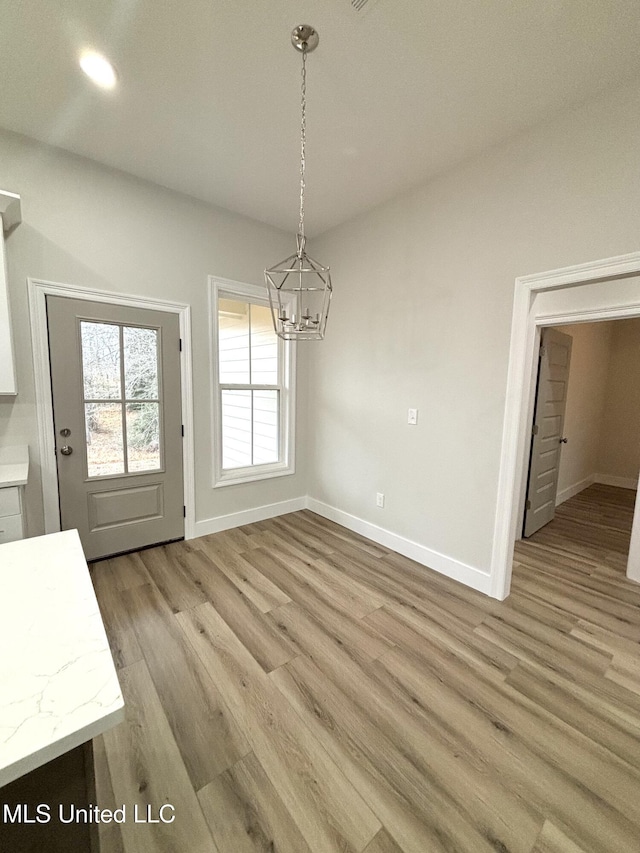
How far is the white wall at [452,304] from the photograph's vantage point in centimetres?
182

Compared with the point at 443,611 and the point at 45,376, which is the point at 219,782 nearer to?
the point at 443,611

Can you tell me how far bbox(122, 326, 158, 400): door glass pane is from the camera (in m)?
2.65

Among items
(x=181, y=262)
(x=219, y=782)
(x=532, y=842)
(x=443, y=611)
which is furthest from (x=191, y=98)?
(x=532, y=842)

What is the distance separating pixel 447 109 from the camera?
1.86 meters

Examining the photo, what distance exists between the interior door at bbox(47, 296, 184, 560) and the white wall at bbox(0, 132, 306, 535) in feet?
0.53

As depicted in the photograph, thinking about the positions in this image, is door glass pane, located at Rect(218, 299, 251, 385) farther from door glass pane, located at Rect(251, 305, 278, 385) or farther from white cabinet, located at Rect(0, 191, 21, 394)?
white cabinet, located at Rect(0, 191, 21, 394)

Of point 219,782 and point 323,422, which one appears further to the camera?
point 323,422

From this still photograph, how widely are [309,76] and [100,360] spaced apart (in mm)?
2184

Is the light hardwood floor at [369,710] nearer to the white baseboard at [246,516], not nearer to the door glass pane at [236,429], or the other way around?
the white baseboard at [246,516]

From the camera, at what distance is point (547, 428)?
3381 mm

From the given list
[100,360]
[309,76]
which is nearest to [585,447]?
[309,76]

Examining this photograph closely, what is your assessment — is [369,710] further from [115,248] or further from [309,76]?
[115,248]

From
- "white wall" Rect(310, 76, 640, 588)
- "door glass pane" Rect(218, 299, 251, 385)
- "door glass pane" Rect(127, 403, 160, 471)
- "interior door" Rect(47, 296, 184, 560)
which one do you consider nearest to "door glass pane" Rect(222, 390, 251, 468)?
"door glass pane" Rect(218, 299, 251, 385)

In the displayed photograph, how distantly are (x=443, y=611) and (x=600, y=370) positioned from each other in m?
4.68
